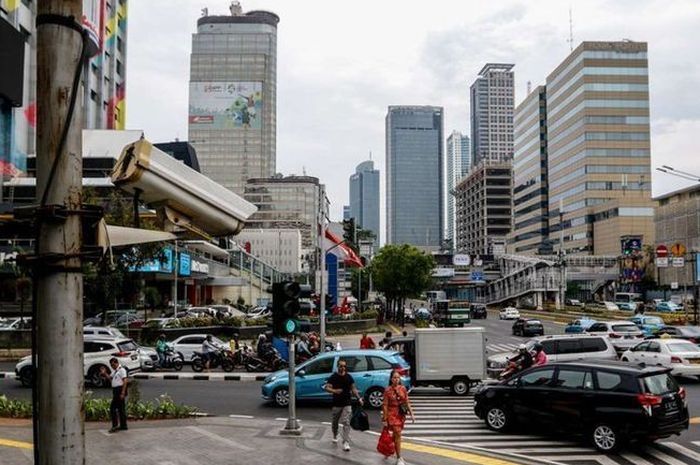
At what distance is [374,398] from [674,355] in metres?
11.7

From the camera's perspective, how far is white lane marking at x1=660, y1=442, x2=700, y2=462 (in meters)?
13.4

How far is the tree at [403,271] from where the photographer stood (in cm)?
6794

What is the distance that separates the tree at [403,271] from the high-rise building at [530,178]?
8099 centimetres

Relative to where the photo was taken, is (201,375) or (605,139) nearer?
(201,375)

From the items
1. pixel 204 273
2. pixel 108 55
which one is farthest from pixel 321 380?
pixel 108 55

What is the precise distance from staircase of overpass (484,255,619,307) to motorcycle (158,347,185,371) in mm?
66075

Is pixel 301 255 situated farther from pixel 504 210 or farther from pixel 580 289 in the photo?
pixel 580 289

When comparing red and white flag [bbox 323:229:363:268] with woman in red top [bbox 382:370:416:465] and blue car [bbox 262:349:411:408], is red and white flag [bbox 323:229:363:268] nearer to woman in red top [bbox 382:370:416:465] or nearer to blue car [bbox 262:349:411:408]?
blue car [bbox 262:349:411:408]

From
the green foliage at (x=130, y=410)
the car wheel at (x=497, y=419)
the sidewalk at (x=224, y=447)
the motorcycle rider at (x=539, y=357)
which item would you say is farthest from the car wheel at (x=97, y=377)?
the motorcycle rider at (x=539, y=357)

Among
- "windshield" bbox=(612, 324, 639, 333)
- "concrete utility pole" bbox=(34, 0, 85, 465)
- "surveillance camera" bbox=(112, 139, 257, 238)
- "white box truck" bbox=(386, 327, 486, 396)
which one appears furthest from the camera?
"windshield" bbox=(612, 324, 639, 333)

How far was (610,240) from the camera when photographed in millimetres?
124438

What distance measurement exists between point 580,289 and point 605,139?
2932 cm

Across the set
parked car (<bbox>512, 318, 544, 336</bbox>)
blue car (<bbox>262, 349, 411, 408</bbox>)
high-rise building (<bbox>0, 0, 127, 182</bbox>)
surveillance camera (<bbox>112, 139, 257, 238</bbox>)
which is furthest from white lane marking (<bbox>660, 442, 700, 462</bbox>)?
parked car (<bbox>512, 318, 544, 336</bbox>)

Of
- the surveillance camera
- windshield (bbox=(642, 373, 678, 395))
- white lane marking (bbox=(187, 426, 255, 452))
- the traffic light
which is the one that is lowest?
white lane marking (bbox=(187, 426, 255, 452))
